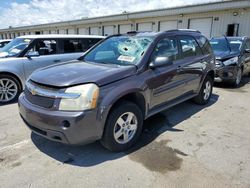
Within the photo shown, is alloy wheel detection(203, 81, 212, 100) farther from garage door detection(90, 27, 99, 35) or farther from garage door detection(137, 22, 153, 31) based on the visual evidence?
garage door detection(90, 27, 99, 35)

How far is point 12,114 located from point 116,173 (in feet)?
10.7

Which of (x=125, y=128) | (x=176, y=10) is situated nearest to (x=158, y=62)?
(x=125, y=128)

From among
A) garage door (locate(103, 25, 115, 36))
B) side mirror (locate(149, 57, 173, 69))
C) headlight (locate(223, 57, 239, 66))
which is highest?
garage door (locate(103, 25, 115, 36))

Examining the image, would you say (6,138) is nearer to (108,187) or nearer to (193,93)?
(108,187)

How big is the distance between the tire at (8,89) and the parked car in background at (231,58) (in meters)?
6.30

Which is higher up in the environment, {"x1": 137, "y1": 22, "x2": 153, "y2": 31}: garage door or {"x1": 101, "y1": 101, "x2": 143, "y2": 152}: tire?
{"x1": 137, "y1": 22, "x2": 153, "y2": 31}: garage door

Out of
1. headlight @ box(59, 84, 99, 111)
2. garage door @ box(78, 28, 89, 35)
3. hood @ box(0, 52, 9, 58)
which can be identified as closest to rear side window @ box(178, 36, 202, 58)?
headlight @ box(59, 84, 99, 111)

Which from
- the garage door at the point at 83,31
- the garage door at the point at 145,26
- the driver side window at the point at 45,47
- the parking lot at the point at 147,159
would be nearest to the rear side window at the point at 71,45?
the driver side window at the point at 45,47

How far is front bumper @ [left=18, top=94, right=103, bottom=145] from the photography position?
9.08ft

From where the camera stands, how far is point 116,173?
2.88m

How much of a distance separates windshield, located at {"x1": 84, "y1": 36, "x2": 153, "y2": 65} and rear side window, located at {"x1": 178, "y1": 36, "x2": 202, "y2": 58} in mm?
1019

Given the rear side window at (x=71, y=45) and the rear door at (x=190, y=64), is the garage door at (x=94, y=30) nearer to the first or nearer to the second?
the rear side window at (x=71, y=45)

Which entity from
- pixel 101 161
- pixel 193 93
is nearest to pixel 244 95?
pixel 193 93

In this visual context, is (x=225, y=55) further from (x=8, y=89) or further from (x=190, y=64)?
(x=8, y=89)
